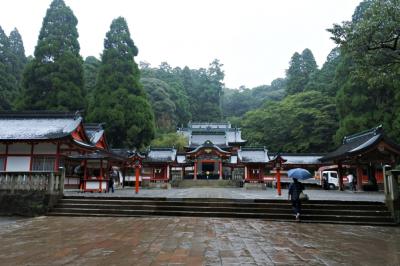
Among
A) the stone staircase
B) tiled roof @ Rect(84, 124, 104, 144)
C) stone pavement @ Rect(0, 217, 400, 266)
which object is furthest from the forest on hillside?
tiled roof @ Rect(84, 124, 104, 144)

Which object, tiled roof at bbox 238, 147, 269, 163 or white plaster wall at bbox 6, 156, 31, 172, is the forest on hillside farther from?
white plaster wall at bbox 6, 156, 31, 172

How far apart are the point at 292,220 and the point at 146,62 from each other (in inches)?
4565

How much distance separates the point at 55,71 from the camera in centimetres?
3475

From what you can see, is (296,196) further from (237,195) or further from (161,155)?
(161,155)

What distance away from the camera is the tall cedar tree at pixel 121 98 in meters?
34.3

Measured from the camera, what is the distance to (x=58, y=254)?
5.89 meters

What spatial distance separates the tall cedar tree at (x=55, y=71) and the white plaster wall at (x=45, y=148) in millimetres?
15466

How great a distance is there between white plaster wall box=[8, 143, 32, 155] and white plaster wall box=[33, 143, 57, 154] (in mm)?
402

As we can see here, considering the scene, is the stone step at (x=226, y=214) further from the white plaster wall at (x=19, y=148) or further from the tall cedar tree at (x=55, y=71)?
the tall cedar tree at (x=55, y=71)

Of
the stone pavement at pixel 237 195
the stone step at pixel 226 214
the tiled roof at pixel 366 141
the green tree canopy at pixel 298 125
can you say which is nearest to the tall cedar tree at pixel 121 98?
the stone pavement at pixel 237 195

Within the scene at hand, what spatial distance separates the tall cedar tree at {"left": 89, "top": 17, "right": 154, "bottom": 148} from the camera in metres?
34.3

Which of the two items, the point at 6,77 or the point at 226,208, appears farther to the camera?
the point at 6,77

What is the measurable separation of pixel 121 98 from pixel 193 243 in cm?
3048

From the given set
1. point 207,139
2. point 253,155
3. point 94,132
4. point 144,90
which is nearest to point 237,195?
point 94,132
